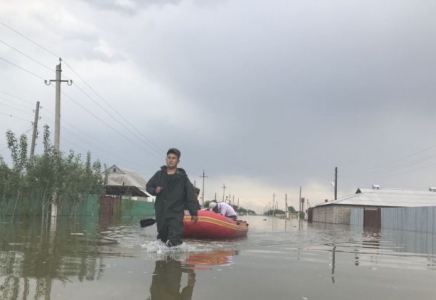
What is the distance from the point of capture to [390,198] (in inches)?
1951

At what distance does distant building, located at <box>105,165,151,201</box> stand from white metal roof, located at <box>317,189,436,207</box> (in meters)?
23.7

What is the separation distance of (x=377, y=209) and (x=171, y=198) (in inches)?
1207

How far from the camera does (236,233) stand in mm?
13781

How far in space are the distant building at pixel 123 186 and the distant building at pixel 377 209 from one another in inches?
840

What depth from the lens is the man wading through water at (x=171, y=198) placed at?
757 cm

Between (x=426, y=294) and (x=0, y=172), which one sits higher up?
(x=0, y=172)

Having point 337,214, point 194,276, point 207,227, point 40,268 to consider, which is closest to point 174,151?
point 194,276

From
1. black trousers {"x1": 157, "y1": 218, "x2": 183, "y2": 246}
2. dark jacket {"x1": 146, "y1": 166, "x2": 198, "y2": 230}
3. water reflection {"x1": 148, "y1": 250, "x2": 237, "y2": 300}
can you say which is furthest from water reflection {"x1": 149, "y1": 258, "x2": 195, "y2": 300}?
dark jacket {"x1": 146, "y1": 166, "x2": 198, "y2": 230}

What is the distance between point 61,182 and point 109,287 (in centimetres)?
2028

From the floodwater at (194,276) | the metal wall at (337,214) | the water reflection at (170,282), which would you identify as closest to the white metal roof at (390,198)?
the metal wall at (337,214)

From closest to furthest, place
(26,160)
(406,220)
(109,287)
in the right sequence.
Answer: (109,287) → (26,160) → (406,220)

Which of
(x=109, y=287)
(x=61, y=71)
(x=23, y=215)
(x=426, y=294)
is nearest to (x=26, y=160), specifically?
(x=23, y=215)

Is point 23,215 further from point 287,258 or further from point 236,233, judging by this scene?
point 287,258

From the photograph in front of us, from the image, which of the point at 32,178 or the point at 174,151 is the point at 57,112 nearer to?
the point at 32,178
